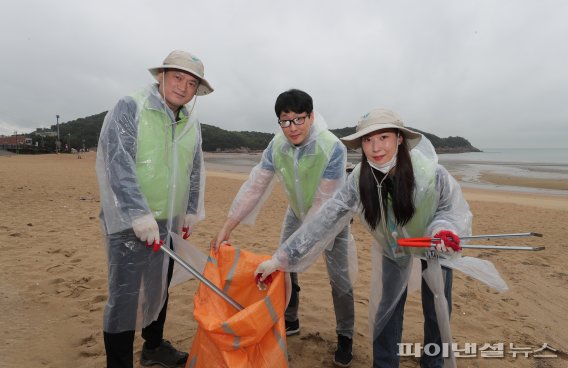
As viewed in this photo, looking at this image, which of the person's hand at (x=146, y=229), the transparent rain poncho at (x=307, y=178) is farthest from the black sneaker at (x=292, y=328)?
the person's hand at (x=146, y=229)

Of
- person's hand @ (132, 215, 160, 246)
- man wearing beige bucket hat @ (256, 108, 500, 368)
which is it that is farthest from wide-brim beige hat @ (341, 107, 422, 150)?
person's hand @ (132, 215, 160, 246)

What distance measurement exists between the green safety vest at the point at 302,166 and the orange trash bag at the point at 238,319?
19.9 inches

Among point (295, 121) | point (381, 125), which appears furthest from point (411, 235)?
point (295, 121)

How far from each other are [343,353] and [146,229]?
1530 millimetres

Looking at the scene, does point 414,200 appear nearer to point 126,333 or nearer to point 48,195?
point 126,333

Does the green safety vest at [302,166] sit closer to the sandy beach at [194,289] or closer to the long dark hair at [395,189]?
the long dark hair at [395,189]

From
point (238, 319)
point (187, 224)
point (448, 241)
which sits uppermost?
point (448, 241)

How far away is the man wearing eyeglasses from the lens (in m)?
2.22

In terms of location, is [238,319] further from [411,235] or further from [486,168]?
[486,168]

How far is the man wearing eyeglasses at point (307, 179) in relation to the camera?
7.29 ft

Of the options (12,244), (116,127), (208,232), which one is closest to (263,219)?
Result: (208,232)

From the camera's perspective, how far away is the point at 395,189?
1788 mm

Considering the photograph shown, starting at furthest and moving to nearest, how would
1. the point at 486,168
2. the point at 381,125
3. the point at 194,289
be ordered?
the point at 486,168, the point at 194,289, the point at 381,125

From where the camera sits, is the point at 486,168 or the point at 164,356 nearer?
the point at 164,356
